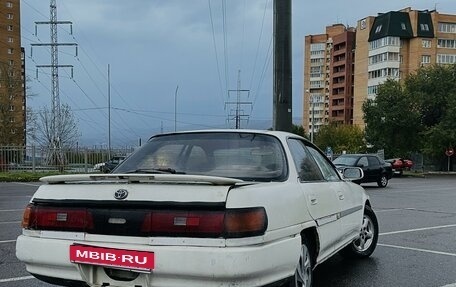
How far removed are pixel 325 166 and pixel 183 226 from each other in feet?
8.57

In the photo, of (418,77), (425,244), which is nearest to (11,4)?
(418,77)

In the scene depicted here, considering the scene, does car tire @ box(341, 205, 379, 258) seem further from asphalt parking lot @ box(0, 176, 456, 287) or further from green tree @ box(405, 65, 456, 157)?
green tree @ box(405, 65, 456, 157)

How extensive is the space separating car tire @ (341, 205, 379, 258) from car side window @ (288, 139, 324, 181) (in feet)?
6.13

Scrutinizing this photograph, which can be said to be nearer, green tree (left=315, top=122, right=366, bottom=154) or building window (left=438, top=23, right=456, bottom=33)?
green tree (left=315, top=122, right=366, bottom=154)

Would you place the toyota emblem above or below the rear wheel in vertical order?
above

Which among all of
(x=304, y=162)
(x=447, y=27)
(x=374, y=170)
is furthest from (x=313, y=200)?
(x=447, y=27)

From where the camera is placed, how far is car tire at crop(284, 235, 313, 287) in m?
4.11

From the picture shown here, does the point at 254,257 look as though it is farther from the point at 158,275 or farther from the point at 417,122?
the point at 417,122

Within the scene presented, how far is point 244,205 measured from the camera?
3.44m

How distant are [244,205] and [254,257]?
36 cm

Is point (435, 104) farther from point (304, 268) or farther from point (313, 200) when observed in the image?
point (304, 268)

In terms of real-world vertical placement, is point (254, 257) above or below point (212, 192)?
below

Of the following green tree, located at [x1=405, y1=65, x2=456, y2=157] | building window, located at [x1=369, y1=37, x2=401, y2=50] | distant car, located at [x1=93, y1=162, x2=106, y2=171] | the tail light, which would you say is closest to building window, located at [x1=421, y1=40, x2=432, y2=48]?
building window, located at [x1=369, y1=37, x2=401, y2=50]

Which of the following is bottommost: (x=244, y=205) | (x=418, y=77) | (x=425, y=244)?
(x=425, y=244)
